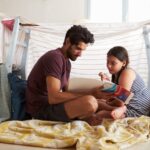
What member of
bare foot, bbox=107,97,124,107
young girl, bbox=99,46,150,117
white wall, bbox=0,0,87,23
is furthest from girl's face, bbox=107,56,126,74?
white wall, bbox=0,0,87,23

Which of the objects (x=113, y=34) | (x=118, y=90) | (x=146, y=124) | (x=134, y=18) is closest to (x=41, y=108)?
(x=118, y=90)

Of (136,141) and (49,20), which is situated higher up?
(49,20)

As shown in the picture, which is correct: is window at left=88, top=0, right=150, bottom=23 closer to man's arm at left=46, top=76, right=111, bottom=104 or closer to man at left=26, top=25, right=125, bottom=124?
man at left=26, top=25, right=125, bottom=124

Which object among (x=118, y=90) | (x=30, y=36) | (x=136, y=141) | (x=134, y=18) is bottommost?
(x=136, y=141)

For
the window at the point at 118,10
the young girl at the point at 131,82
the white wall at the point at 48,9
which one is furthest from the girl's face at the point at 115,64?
the white wall at the point at 48,9

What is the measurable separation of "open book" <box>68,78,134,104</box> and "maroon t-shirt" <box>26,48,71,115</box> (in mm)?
60

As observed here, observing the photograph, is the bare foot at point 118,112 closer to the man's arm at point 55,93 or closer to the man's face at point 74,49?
the man's arm at point 55,93

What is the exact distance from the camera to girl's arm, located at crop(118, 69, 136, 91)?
162 centimetres

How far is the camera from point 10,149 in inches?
45.2

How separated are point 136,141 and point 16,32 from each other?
1199 mm

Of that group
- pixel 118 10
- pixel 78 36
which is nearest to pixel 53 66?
pixel 78 36

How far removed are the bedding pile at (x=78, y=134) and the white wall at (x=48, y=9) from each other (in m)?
2.33

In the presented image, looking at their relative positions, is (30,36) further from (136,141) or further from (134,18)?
(134,18)

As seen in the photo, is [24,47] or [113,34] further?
[24,47]
